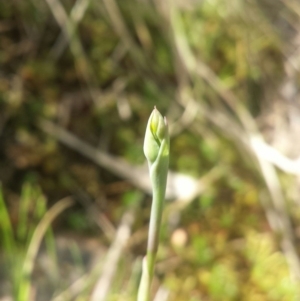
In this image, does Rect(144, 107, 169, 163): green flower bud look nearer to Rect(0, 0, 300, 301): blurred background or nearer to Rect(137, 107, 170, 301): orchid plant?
Rect(137, 107, 170, 301): orchid plant

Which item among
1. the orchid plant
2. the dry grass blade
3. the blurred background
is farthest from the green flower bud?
the blurred background

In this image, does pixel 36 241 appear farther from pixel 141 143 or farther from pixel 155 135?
pixel 155 135

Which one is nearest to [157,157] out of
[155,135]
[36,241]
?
[155,135]

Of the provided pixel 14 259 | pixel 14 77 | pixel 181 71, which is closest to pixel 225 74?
pixel 181 71

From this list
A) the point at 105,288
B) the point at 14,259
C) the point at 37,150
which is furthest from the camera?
the point at 37,150

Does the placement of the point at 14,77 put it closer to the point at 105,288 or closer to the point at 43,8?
the point at 43,8

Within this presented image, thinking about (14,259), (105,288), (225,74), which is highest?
(14,259)

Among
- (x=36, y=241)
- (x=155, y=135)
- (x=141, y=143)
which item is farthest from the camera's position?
(x=141, y=143)

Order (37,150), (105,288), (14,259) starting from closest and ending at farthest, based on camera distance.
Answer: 1. (14,259)
2. (105,288)
3. (37,150)
